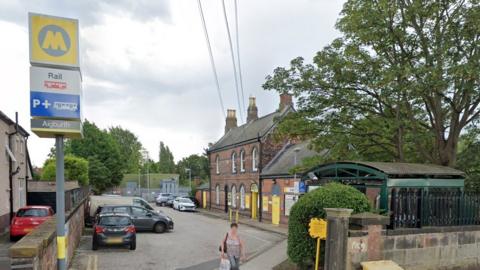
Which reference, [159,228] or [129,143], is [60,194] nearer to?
[159,228]

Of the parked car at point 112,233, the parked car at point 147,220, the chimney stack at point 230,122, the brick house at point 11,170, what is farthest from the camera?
the chimney stack at point 230,122

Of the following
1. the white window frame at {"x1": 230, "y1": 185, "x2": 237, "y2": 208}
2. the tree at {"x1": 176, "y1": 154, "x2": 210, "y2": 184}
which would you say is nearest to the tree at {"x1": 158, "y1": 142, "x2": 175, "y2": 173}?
the tree at {"x1": 176, "y1": 154, "x2": 210, "y2": 184}

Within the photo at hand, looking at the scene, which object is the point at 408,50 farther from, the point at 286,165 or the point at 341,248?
the point at 286,165

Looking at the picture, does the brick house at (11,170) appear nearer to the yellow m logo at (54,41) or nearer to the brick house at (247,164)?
the brick house at (247,164)

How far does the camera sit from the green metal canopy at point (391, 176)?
36.7 feet

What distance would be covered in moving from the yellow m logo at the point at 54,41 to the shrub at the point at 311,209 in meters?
6.86

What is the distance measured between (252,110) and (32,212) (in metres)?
27.9

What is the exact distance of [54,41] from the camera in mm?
5734

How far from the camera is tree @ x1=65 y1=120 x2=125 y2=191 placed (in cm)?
6109

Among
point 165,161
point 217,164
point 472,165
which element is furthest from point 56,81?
point 165,161

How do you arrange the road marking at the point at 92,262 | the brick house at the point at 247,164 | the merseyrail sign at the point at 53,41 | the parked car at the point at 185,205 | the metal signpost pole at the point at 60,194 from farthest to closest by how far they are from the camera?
the parked car at the point at 185,205, the brick house at the point at 247,164, the road marking at the point at 92,262, the metal signpost pole at the point at 60,194, the merseyrail sign at the point at 53,41

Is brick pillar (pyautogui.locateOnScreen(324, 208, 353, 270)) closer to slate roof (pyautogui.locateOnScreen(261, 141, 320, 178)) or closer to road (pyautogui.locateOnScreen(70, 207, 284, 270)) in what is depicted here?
road (pyautogui.locateOnScreen(70, 207, 284, 270))

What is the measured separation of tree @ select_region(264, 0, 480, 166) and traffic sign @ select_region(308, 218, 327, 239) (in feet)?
17.8

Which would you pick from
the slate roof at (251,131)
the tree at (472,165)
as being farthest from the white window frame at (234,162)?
the tree at (472,165)
